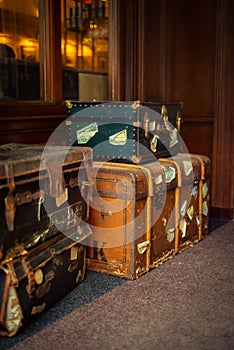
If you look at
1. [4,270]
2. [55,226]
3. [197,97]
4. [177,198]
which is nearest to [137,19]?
[197,97]

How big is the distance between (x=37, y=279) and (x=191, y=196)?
4.12 ft

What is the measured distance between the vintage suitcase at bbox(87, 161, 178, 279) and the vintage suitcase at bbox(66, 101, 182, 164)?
0.11 meters

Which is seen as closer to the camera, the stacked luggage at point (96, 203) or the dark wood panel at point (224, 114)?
the stacked luggage at point (96, 203)

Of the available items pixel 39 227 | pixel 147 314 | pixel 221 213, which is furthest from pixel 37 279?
pixel 221 213

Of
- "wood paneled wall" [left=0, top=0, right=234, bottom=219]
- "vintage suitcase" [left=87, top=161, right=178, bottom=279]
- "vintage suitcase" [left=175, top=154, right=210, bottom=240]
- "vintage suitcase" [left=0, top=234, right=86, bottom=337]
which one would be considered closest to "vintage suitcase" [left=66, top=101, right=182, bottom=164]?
"vintage suitcase" [left=87, top=161, right=178, bottom=279]

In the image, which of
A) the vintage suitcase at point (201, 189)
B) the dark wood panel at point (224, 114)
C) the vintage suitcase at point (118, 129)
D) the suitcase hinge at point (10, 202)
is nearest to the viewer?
the suitcase hinge at point (10, 202)

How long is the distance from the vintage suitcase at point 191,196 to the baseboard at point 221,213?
0.63m

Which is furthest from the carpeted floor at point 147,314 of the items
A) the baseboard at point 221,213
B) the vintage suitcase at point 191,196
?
the baseboard at point 221,213

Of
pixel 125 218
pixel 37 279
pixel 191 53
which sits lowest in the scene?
pixel 37 279

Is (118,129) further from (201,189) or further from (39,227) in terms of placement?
(39,227)

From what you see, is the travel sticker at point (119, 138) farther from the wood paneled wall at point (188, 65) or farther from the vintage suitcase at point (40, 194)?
the wood paneled wall at point (188, 65)

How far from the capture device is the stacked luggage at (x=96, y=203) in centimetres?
178

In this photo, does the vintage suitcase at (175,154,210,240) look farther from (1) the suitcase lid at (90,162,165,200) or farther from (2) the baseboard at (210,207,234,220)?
(2) the baseboard at (210,207,234,220)

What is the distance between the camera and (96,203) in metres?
2.43
